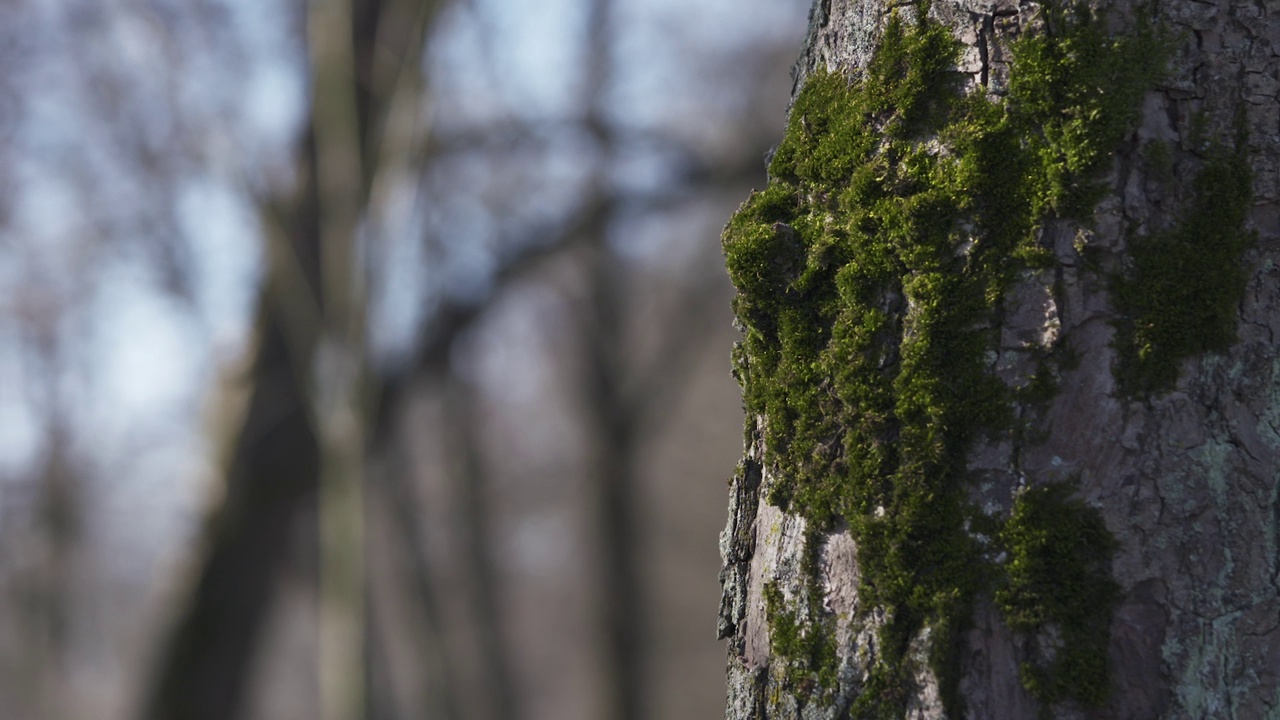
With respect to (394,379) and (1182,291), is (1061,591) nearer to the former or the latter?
(1182,291)

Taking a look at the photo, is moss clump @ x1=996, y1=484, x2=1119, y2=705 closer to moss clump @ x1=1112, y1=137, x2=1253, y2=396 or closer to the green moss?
the green moss

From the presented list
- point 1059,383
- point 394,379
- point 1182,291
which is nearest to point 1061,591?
point 1059,383

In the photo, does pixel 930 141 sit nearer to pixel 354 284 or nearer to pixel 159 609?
pixel 354 284

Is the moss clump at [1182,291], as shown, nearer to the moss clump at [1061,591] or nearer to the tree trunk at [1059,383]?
the tree trunk at [1059,383]

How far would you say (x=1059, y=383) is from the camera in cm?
100

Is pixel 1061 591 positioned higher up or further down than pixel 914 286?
further down

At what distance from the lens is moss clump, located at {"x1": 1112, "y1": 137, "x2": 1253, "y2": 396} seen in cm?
99

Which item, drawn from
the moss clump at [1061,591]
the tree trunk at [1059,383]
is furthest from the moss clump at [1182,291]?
the moss clump at [1061,591]

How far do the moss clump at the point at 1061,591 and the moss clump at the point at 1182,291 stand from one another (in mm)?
155

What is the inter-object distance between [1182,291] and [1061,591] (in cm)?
34

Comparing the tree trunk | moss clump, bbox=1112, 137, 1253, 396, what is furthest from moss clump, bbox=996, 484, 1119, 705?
moss clump, bbox=1112, 137, 1253, 396

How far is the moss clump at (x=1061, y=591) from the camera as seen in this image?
0.96 metres

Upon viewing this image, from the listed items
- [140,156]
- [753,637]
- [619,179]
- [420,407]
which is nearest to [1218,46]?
[753,637]

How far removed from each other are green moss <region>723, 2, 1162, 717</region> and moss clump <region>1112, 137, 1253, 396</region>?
0.09m
